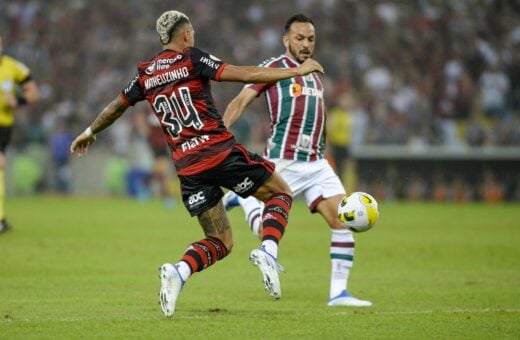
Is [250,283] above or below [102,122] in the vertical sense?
below

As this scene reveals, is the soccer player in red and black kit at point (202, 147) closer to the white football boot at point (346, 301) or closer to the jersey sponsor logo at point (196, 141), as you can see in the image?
the jersey sponsor logo at point (196, 141)

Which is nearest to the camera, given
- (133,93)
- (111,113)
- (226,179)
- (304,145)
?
(226,179)

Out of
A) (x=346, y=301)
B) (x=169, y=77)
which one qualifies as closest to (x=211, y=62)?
(x=169, y=77)

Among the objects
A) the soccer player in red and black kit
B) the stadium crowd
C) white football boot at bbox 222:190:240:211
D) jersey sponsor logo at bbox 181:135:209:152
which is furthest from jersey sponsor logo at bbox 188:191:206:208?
the stadium crowd

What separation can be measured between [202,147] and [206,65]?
65cm

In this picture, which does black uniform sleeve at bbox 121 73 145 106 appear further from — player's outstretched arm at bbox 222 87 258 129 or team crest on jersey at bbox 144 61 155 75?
player's outstretched arm at bbox 222 87 258 129

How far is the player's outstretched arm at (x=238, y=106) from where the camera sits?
918 cm

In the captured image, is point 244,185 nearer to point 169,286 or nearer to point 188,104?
point 188,104

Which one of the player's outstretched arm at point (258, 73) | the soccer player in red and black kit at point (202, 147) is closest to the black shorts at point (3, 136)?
the soccer player in red and black kit at point (202, 147)

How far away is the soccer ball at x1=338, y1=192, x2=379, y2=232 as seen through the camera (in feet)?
28.6

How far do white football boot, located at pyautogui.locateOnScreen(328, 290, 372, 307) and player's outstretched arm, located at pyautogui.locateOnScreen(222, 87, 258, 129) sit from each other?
1781 mm

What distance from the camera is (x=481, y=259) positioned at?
1338cm

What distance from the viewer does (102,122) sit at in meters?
8.47

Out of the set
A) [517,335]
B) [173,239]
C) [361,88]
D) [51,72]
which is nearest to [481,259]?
[173,239]
